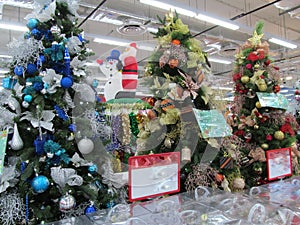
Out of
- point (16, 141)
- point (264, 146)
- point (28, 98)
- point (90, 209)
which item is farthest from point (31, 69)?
point (264, 146)

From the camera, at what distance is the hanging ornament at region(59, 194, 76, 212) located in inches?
52.6

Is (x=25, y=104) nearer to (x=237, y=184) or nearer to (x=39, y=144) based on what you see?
(x=39, y=144)

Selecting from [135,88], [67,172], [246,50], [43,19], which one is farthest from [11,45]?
[246,50]

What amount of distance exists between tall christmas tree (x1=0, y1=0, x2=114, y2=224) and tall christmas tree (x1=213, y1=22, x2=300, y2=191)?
1.33 m

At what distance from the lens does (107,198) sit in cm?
153

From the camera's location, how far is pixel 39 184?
1.31 metres

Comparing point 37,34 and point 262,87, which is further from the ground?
point 37,34

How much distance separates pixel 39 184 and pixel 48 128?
0.97 ft

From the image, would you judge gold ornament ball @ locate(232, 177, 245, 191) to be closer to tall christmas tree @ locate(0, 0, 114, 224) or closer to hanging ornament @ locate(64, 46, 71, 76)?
tall christmas tree @ locate(0, 0, 114, 224)

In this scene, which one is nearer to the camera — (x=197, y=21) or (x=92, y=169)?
(x=92, y=169)

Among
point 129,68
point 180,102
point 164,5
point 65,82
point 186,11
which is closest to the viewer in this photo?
point 65,82

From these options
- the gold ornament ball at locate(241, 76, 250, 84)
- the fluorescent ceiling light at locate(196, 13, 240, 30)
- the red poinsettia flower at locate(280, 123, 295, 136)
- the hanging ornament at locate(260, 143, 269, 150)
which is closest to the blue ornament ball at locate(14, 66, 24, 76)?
the gold ornament ball at locate(241, 76, 250, 84)

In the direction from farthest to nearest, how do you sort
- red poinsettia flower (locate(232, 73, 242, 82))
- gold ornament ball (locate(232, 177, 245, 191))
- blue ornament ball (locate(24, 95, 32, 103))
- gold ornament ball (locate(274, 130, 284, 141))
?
red poinsettia flower (locate(232, 73, 242, 82)), gold ornament ball (locate(274, 130, 284, 141)), gold ornament ball (locate(232, 177, 245, 191)), blue ornament ball (locate(24, 95, 32, 103))

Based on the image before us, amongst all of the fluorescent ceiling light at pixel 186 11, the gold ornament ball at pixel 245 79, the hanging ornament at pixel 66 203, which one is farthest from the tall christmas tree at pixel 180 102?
the fluorescent ceiling light at pixel 186 11
